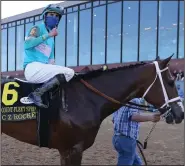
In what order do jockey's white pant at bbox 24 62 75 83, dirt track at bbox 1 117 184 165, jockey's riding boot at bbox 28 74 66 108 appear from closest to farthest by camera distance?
jockey's riding boot at bbox 28 74 66 108, jockey's white pant at bbox 24 62 75 83, dirt track at bbox 1 117 184 165

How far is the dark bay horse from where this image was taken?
381 centimetres

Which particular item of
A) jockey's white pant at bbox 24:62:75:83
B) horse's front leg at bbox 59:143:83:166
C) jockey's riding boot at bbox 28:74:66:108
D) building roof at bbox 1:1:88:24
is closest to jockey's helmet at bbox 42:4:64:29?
jockey's white pant at bbox 24:62:75:83

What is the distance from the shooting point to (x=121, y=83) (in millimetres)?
4117

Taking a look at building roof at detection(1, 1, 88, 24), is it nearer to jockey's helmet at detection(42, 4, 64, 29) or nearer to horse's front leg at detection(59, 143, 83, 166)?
jockey's helmet at detection(42, 4, 64, 29)

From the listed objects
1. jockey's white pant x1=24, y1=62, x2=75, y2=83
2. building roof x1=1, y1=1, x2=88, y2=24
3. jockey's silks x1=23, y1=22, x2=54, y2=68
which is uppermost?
building roof x1=1, y1=1, x2=88, y2=24

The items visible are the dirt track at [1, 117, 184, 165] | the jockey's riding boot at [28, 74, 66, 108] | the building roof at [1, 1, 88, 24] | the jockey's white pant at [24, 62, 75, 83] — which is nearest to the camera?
the jockey's riding boot at [28, 74, 66, 108]

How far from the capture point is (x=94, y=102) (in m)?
4.01

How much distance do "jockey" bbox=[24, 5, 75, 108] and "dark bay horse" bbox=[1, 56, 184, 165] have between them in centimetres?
19

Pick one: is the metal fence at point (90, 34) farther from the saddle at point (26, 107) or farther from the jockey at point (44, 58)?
the saddle at point (26, 107)

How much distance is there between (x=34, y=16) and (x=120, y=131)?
1008 inches

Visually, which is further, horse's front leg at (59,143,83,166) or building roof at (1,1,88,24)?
building roof at (1,1,88,24)

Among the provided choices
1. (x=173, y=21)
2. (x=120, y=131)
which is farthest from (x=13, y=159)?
(x=173, y=21)

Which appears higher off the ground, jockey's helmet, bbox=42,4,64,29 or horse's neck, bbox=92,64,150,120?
jockey's helmet, bbox=42,4,64,29

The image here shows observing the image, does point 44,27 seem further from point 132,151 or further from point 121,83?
point 132,151
